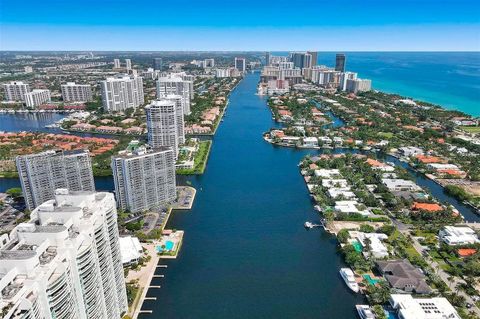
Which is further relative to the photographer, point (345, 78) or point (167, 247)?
point (345, 78)

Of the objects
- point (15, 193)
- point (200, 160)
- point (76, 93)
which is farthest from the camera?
point (76, 93)

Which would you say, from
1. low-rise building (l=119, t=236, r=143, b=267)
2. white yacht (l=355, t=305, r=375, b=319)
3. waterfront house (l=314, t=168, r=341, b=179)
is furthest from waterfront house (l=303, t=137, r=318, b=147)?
white yacht (l=355, t=305, r=375, b=319)

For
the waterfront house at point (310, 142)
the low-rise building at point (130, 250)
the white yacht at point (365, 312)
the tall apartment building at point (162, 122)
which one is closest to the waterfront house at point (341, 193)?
the white yacht at point (365, 312)

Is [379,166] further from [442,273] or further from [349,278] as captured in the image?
[349,278]

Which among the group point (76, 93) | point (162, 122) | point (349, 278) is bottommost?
point (349, 278)

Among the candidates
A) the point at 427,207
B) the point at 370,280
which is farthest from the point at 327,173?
the point at 370,280

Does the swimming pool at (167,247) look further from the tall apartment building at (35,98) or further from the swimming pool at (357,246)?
the tall apartment building at (35,98)

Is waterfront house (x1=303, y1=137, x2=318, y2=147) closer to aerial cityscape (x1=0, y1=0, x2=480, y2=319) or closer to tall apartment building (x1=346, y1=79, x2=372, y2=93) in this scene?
aerial cityscape (x1=0, y1=0, x2=480, y2=319)
